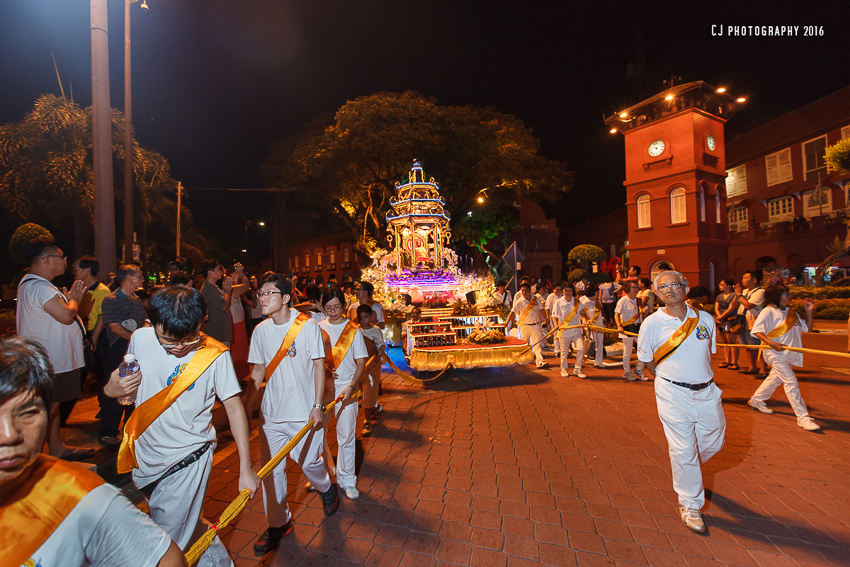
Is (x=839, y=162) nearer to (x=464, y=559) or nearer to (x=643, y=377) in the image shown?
(x=643, y=377)

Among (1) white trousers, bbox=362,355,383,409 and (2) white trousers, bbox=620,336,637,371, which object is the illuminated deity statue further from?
(1) white trousers, bbox=362,355,383,409

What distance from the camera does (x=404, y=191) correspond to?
47.0ft

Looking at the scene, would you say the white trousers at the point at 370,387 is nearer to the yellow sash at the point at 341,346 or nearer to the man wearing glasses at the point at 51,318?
the yellow sash at the point at 341,346

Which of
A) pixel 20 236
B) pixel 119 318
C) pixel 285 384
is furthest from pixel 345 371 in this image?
pixel 20 236

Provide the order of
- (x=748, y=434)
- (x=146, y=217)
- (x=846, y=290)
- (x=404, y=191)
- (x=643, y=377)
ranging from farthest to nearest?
(x=146, y=217)
(x=846, y=290)
(x=404, y=191)
(x=643, y=377)
(x=748, y=434)

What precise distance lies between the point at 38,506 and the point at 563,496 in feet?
12.4

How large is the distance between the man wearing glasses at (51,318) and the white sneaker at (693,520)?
557 cm

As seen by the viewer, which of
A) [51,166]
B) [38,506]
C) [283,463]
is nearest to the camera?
[38,506]

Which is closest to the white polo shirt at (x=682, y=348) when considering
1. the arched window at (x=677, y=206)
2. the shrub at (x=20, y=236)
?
the shrub at (x=20, y=236)

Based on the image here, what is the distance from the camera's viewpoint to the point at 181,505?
2.17 metres

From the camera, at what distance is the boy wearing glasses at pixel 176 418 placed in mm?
2143

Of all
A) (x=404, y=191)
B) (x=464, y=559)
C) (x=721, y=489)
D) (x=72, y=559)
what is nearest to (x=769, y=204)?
(x=404, y=191)

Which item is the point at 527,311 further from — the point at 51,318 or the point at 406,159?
the point at 406,159

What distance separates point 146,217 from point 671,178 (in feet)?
92.1
